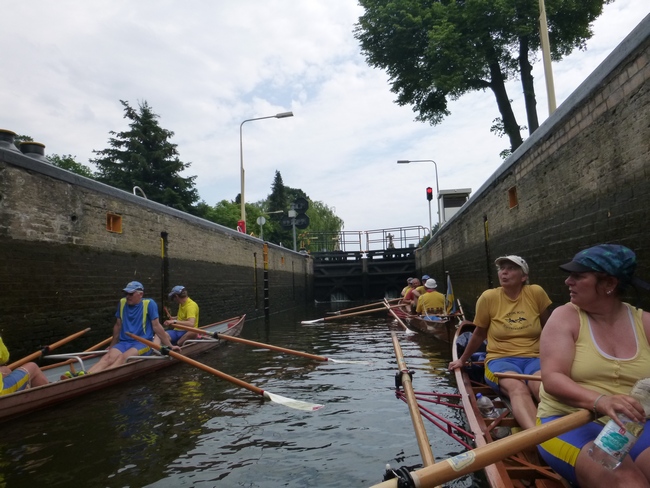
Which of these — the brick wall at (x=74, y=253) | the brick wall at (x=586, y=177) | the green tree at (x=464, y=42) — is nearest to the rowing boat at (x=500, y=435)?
the brick wall at (x=586, y=177)

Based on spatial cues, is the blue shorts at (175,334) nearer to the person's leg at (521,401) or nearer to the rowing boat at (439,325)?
the rowing boat at (439,325)

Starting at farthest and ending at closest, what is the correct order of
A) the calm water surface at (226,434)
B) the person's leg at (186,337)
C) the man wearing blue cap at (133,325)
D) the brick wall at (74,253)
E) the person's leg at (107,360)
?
the person's leg at (186,337)
the man wearing blue cap at (133,325)
the person's leg at (107,360)
the brick wall at (74,253)
the calm water surface at (226,434)

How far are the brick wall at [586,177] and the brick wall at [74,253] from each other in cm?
A: 764

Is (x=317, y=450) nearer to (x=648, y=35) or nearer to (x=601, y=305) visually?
(x=601, y=305)

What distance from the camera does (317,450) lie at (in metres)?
4.36

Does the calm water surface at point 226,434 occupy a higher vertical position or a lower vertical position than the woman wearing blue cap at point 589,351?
lower

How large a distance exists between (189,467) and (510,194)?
25.7 feet

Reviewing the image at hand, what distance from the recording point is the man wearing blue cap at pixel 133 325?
7.03 meters

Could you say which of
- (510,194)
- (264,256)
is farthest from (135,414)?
(264,256)

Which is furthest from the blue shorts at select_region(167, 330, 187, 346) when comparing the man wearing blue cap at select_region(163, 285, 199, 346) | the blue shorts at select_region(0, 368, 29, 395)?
the blue shorts at select_region(0, 368, 29, 395)

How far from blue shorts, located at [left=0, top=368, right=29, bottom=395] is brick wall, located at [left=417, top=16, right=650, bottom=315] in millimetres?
6864

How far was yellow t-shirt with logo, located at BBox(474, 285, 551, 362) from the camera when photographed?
4.04m

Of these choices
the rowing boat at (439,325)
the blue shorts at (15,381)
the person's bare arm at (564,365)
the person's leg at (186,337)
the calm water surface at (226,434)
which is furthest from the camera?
the rowing boat at (439,325)

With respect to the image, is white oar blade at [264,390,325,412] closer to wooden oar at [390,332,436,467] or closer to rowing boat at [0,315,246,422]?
wooden oar at [390,332,436,467]
